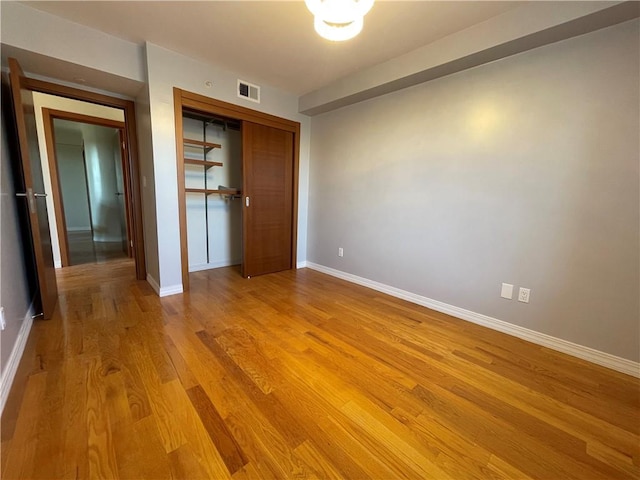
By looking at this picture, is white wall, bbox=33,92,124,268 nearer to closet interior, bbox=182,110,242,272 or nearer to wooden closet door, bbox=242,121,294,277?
closet interior, bbox=182,110,242,272

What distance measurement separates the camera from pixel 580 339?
1833 millimetres

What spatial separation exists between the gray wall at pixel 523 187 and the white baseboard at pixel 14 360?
288cm

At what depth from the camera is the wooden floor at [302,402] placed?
104 cm

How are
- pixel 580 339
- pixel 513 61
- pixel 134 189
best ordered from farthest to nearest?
pixel 134 189 < pixel 513 61 < pixel 580 339

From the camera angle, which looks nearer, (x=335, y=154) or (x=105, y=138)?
(x=335, y=154)

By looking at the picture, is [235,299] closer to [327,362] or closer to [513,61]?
[327,362]

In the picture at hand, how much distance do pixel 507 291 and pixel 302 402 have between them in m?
1.85

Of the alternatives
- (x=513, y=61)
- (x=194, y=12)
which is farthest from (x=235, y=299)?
(x=513, y=61)

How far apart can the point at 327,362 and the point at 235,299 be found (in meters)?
1.34

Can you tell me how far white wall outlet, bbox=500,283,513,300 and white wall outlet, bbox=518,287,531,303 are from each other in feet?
0.19

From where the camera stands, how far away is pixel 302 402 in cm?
135

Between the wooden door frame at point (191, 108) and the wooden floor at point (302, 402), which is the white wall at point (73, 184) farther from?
the wooden floor at point (302, 402)

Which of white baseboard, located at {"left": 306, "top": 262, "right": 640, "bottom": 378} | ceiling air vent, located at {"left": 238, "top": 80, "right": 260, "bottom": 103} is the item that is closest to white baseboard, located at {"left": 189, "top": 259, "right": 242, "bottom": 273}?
white baseboard, located at {"left": 306, "top": 262, "right": 640, "bottom": 378}

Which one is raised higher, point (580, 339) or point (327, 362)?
point (580, 339)
